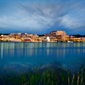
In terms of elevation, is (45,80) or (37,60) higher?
(45,80)

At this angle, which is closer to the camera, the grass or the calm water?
the grass

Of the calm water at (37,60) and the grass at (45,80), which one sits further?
the calm water at (37,60)

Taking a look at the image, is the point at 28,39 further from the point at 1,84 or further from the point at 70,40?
the point at 1,84

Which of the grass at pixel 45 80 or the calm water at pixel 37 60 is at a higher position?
the grass at pixel 45 80

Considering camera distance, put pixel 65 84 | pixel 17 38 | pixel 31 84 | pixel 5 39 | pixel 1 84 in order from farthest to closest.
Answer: pixel 17 38 < pixel 5 39 < pixel 1 84 < pixel 65 84 < pixel 31 84

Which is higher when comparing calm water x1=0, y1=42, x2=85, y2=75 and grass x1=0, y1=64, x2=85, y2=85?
grass x1=0, y1=64, x2=85, y2=85

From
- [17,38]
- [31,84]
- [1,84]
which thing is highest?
[17,38]

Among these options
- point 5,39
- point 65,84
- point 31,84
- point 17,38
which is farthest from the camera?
point 17,38

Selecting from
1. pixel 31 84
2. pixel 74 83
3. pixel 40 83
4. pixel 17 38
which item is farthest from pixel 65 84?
pixel 17 38

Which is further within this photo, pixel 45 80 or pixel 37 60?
pixel 37 60

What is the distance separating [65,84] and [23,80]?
2714 mm

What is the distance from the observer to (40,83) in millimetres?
4883

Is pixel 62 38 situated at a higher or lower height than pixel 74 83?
higher

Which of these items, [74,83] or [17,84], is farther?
[17,84]
